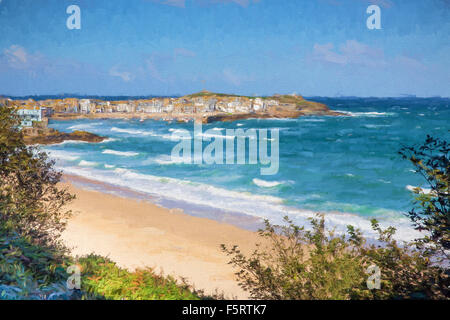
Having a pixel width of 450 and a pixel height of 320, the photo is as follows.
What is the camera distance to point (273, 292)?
6.24 ft

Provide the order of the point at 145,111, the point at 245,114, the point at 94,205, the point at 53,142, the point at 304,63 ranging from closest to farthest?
the point at 304,63, the point at 94,205, the point at 53,142, the point at 245,114, the point at 145,111

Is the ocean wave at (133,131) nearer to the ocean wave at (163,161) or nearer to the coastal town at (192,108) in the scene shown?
the coastal town at (192,108)

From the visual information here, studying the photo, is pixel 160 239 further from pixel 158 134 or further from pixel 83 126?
pixel 158 134

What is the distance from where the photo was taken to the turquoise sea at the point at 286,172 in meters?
4.29

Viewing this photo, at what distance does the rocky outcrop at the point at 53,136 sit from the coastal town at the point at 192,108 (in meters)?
0.26

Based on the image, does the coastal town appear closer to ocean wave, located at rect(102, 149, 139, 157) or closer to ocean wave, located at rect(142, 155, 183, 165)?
ocean wave, located at rect(102, 149, 139, 157)

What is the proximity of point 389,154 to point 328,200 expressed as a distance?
3.24 metres

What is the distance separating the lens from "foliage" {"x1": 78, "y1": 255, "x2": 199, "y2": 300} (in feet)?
5.78

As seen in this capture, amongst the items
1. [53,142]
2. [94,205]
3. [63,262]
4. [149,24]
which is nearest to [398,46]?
[149,24]

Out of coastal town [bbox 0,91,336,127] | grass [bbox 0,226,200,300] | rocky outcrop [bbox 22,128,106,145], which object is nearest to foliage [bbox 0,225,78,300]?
grass [bbox 0,226,200,300]

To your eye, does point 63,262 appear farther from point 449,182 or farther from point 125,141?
point 125,141

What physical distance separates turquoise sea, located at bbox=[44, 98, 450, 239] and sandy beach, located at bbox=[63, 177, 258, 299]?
0.40 meters

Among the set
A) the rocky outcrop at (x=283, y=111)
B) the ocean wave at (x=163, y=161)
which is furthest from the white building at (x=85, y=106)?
the rocky outcrop at (x=283, y=111)

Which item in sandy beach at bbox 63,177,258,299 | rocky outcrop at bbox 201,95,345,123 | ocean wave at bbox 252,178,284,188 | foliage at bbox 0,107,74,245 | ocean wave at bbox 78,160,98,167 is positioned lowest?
sandy beach at bbox 63,177,258,299
